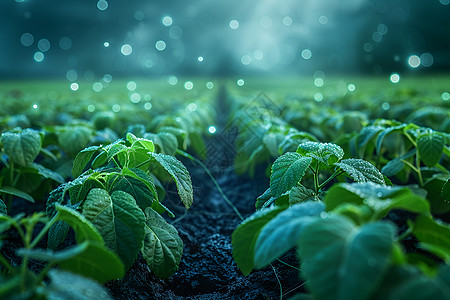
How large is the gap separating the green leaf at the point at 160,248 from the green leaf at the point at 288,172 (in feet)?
1.39

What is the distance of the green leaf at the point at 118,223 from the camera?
103 cm

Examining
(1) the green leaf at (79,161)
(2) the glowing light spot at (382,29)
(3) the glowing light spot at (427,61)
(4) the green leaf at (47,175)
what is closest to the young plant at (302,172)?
(1) the green leaf at (79,161)

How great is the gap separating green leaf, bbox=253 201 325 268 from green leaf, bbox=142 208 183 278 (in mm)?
556

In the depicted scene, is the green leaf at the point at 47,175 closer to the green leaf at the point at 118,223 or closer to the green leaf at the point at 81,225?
A: the green leaf at the point at 118,223

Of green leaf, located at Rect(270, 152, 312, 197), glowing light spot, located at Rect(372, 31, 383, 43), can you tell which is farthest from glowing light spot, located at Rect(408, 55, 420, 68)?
green leaf, located at Rect(270, 152, 312, 197)

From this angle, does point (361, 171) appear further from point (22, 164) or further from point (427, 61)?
point (427, 61)

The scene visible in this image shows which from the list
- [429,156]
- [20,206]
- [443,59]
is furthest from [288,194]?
[443,59]

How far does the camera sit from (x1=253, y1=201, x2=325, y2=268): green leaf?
0.75 meters

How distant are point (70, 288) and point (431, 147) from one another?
1.68 meters

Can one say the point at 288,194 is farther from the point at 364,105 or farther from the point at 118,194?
the point at 364,105

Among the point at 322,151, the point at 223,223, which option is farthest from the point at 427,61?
the point at 322,151

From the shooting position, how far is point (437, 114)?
2.85 m

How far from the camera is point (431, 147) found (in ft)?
5.53

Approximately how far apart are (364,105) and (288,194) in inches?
147
